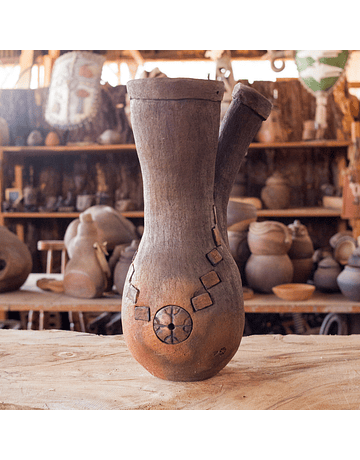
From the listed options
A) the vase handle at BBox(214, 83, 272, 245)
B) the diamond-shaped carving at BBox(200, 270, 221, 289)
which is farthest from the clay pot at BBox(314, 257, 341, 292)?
the diamond-shaped carving at BBox(200, 270, 221, 289)

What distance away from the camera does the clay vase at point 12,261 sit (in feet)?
8.46

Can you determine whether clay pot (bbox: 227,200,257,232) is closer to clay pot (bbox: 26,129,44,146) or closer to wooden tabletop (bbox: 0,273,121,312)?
wooden tabletop (bbox: 0,273,121,312)

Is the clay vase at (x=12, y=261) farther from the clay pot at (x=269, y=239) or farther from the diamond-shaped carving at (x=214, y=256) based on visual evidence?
the diamond-shaped carving at (x=214, y=256)

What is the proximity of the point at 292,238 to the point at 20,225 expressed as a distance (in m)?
2.68

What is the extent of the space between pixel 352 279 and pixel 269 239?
0.44 metres

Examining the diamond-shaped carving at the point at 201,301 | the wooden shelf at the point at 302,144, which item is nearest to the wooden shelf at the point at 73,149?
the wooden shelf at the point at 302,144

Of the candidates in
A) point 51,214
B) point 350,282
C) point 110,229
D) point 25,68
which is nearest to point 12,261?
point 110,229

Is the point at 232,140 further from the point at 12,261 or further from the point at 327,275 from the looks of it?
the point at 12,261

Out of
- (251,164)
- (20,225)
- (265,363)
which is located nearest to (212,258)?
(265,363)

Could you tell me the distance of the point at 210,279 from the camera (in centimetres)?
108

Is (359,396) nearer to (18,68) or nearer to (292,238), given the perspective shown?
(292,238)

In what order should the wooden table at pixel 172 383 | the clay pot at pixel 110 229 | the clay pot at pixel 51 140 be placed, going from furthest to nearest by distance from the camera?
1. the clay pot at pixel 51 140
2. the clay pot at pixel 110 229
3. the wooden table at pixel 172 383

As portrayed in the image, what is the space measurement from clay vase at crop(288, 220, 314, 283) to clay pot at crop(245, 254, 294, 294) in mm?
102

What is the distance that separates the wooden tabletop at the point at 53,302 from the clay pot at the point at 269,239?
2.35ft
